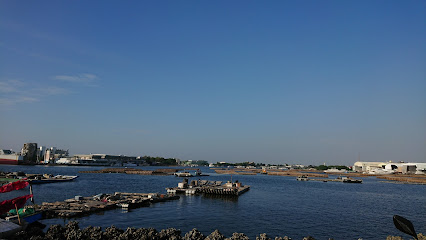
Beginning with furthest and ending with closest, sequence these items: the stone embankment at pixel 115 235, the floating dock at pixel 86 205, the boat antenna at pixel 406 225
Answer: the floating dock at pixel 86 205
the stone embankment at pixel 115 235
the boat antenna at pixel 406 225

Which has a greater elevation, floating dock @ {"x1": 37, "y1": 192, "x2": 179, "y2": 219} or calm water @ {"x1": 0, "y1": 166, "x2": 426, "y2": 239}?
floating dock @ {"x1": 37, "y1": 192, "x2": 179, "y2": 219}

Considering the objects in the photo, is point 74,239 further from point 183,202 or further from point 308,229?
point 183,202

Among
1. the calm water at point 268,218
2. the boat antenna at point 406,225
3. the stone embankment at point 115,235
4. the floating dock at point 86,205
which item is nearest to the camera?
the boat antenna at point 406,225

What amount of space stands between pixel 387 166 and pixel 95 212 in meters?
202

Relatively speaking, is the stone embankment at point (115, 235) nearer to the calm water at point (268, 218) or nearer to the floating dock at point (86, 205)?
the calm water at point (268, 218)

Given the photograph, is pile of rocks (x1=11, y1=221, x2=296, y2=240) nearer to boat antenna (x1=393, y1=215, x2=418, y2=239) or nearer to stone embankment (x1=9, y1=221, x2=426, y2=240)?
stone embankment (x1=9, y1=221, x2=426, y2=240)

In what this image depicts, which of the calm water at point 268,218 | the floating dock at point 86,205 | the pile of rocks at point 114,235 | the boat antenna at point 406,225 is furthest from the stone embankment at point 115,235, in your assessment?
the boat antenna at point 406,225

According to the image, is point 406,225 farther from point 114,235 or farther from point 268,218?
point 268,218

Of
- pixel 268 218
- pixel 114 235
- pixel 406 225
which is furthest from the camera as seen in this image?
pixel 268 218

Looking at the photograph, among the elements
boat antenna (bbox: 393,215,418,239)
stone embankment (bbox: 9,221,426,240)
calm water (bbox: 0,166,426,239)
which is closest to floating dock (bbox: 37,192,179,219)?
calm water (bbox: 0,166,426,239)

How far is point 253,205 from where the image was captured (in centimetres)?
4722

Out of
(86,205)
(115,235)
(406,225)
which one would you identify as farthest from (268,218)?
(406,225)

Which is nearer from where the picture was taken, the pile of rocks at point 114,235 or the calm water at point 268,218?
the pile of rocks at point 114,235

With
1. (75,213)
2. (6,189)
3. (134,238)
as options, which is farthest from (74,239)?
(75,213)
